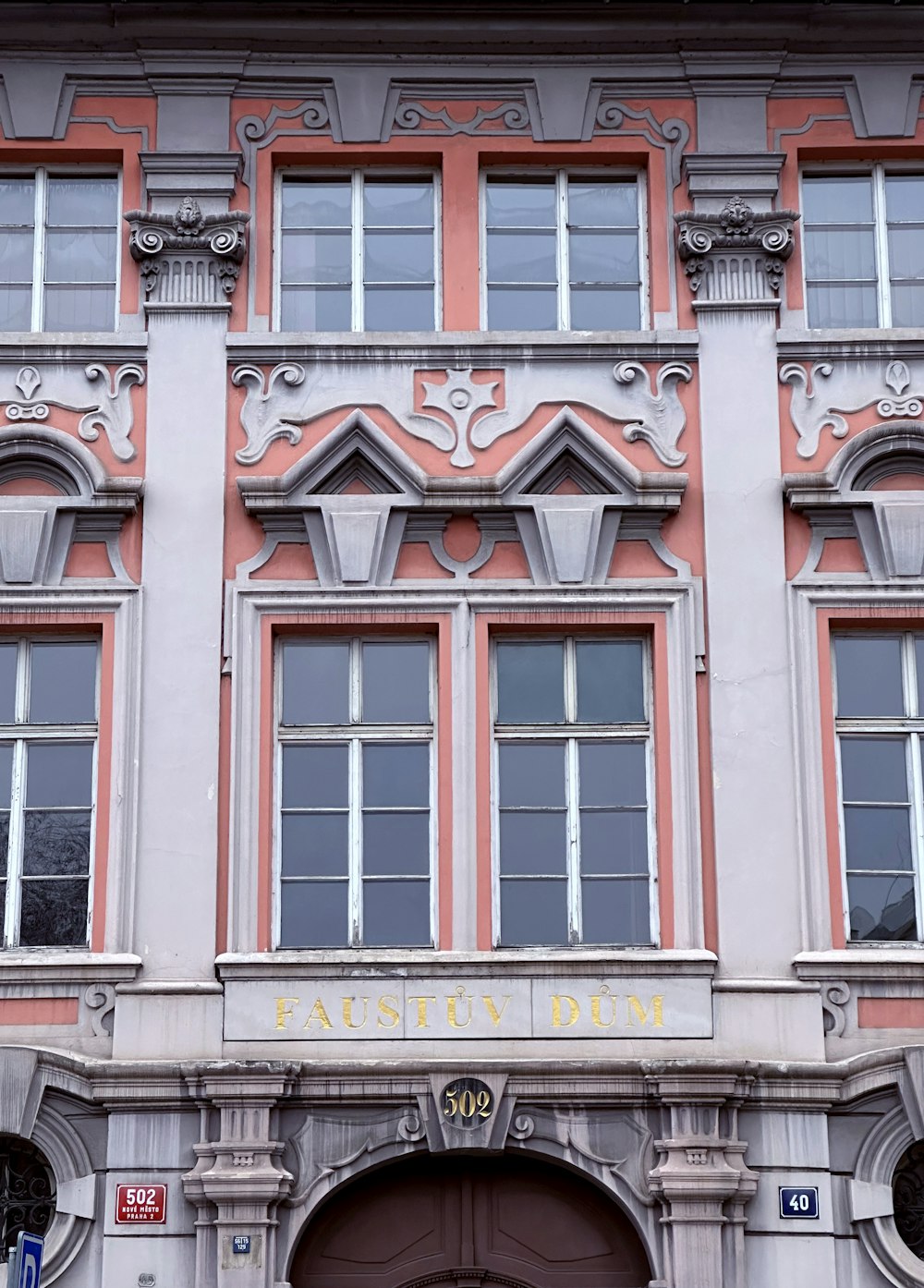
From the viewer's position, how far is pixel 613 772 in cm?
1443

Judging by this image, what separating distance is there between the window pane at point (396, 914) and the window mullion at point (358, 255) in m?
3.66

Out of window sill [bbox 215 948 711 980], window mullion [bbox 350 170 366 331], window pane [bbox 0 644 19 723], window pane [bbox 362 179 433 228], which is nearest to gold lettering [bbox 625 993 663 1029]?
window sill [bbox 215 948 711 980]

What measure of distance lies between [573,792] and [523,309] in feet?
10.6

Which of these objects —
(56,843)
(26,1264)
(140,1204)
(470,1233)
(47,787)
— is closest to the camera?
(26,1264)

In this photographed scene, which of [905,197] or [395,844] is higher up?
[905,197]

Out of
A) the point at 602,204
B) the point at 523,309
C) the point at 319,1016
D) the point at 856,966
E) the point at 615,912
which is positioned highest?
the point at 602,204

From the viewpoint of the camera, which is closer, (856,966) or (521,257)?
(856,966)

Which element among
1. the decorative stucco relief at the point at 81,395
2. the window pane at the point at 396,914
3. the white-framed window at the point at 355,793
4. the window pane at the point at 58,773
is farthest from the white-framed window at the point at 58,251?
the window pane at the point at 396,914

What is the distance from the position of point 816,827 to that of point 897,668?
122cm

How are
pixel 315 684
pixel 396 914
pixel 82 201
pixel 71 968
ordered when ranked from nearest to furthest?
pixel 71 968 < pixel 396 914 < pixel 315 684 < pixel 82 201

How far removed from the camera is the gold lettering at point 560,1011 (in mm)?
13703

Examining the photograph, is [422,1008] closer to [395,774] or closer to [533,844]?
[533,844]

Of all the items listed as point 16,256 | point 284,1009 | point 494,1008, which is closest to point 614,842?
point 494,1008

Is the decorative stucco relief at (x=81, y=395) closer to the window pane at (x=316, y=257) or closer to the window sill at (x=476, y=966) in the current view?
the window pane at (x=316, y=257)
